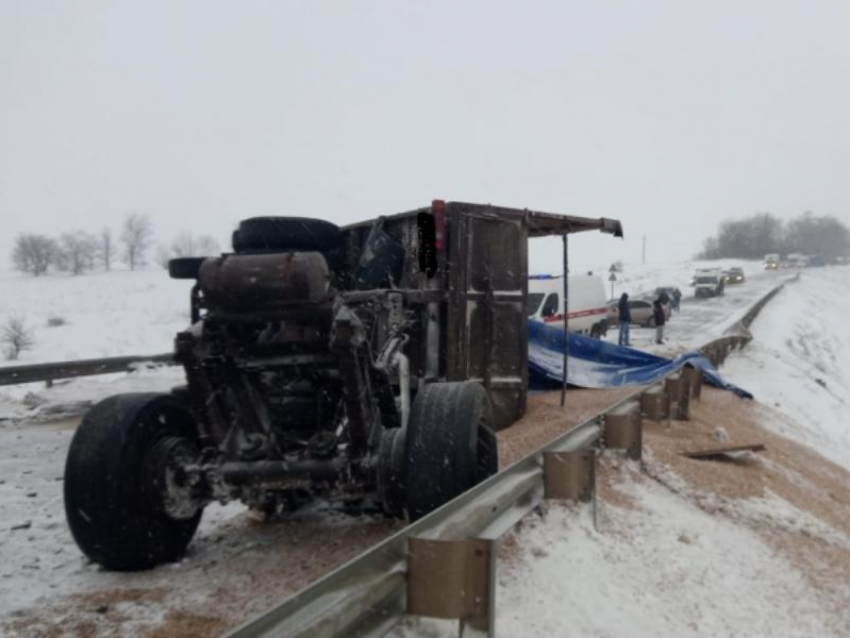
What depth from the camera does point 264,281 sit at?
165 inches

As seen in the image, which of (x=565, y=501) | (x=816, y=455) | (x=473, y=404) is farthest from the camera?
(x=816, y=455)

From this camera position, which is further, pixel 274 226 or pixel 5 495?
pixel 5 495

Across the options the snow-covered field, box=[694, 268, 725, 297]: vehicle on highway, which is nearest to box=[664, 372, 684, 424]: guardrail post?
the snow-covered field

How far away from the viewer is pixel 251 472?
440 cm

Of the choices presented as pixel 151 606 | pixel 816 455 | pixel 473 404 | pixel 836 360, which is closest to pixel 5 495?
pixel 151 606

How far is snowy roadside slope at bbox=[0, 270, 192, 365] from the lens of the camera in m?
29.4

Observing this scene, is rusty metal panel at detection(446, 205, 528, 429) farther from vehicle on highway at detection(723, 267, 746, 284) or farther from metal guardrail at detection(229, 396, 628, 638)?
vehicle on highway at detection(723, 267, 746, 284)

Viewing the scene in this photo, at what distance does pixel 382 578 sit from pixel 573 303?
22.8m

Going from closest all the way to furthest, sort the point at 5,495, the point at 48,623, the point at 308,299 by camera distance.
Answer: the point at 48,623, the point at 308,299, the point at 5,495

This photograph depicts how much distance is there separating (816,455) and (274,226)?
799cm

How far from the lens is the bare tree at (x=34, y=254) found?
2982 inches

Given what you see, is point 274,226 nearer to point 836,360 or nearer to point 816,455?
point 816,455

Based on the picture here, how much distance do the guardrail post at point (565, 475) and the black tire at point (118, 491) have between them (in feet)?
7.54

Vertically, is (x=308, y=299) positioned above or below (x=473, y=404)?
above
